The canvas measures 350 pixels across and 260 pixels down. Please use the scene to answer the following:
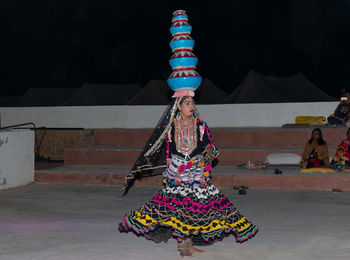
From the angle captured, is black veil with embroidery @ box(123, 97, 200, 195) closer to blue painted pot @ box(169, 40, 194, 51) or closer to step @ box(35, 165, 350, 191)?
blue painted pot @ box(169, 40, 194, 51)

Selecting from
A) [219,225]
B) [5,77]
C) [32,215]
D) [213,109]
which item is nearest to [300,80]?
[213,109]

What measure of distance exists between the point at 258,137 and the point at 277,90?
502 inches

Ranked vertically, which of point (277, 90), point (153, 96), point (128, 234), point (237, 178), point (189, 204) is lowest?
point (128, 234)

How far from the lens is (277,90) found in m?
24.5

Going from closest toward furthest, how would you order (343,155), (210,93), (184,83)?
(184,83) < (343,155) < (210,93)

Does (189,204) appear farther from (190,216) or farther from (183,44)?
(183,44)

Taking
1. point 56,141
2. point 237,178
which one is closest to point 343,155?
point 237,178

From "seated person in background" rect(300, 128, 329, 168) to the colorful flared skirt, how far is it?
5040 millimetres

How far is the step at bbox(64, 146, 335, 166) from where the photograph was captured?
11.1 m

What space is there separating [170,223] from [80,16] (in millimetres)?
25961

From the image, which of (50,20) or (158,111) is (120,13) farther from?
(158,111)

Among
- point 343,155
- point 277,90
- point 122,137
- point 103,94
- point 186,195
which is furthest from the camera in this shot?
point 103,94

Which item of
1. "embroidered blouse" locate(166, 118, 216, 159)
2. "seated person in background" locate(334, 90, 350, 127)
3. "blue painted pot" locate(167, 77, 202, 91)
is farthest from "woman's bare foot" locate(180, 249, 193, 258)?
"seated person in background" locate(334, 90, 350, 127)

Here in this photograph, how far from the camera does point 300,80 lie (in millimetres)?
24953
